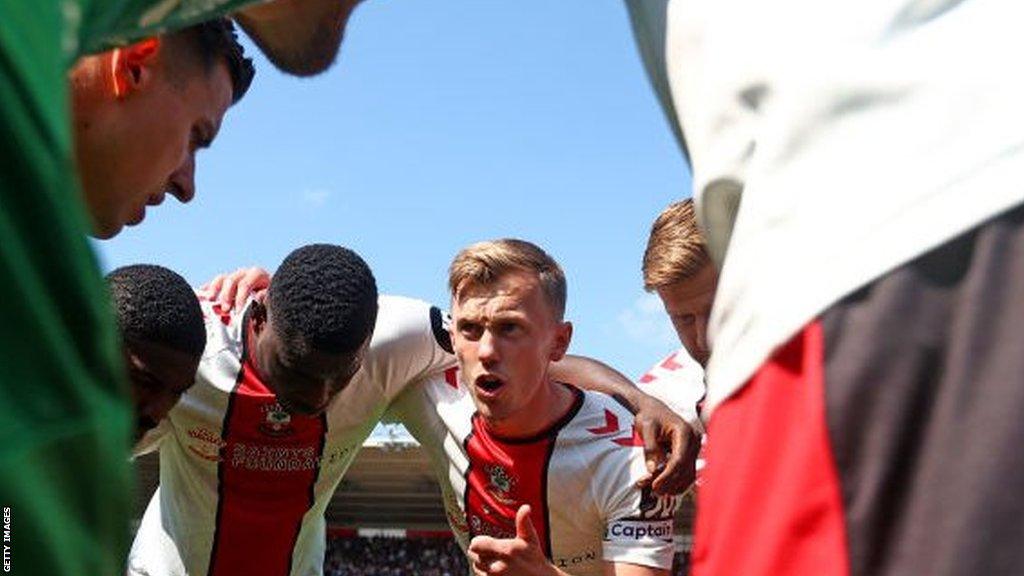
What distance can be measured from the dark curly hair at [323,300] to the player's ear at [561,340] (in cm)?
95

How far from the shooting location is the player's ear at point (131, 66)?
1355 mm

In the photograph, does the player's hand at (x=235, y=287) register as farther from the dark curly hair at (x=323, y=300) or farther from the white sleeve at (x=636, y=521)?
the white sleeve at (x=636, y=521)

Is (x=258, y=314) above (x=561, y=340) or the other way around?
above

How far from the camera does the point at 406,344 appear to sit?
17.3ft

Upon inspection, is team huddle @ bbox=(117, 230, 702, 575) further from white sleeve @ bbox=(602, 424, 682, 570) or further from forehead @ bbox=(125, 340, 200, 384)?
forehead @ bbox=(125, 340, 200, 384)

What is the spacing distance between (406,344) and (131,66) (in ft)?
12.9

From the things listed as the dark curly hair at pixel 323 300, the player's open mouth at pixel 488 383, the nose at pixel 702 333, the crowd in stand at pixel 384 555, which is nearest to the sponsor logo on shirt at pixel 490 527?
the player's open mouth at pixel 488 383

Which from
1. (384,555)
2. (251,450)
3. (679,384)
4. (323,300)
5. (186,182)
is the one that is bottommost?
(384,555)

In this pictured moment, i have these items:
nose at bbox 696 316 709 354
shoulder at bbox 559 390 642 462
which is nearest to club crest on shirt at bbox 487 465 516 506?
shoulder at bbox 559 390 642 462

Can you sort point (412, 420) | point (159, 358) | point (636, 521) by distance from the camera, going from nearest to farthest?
point (159, 358)
point (636, 521)
point (412, 420)

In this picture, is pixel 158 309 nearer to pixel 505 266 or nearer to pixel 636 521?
pixel 505 266

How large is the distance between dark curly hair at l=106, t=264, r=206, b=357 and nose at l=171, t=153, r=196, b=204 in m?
2.41

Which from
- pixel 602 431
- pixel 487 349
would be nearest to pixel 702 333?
pixel 602 431

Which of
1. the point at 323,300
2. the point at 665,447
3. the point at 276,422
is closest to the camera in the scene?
the point at 665,447
